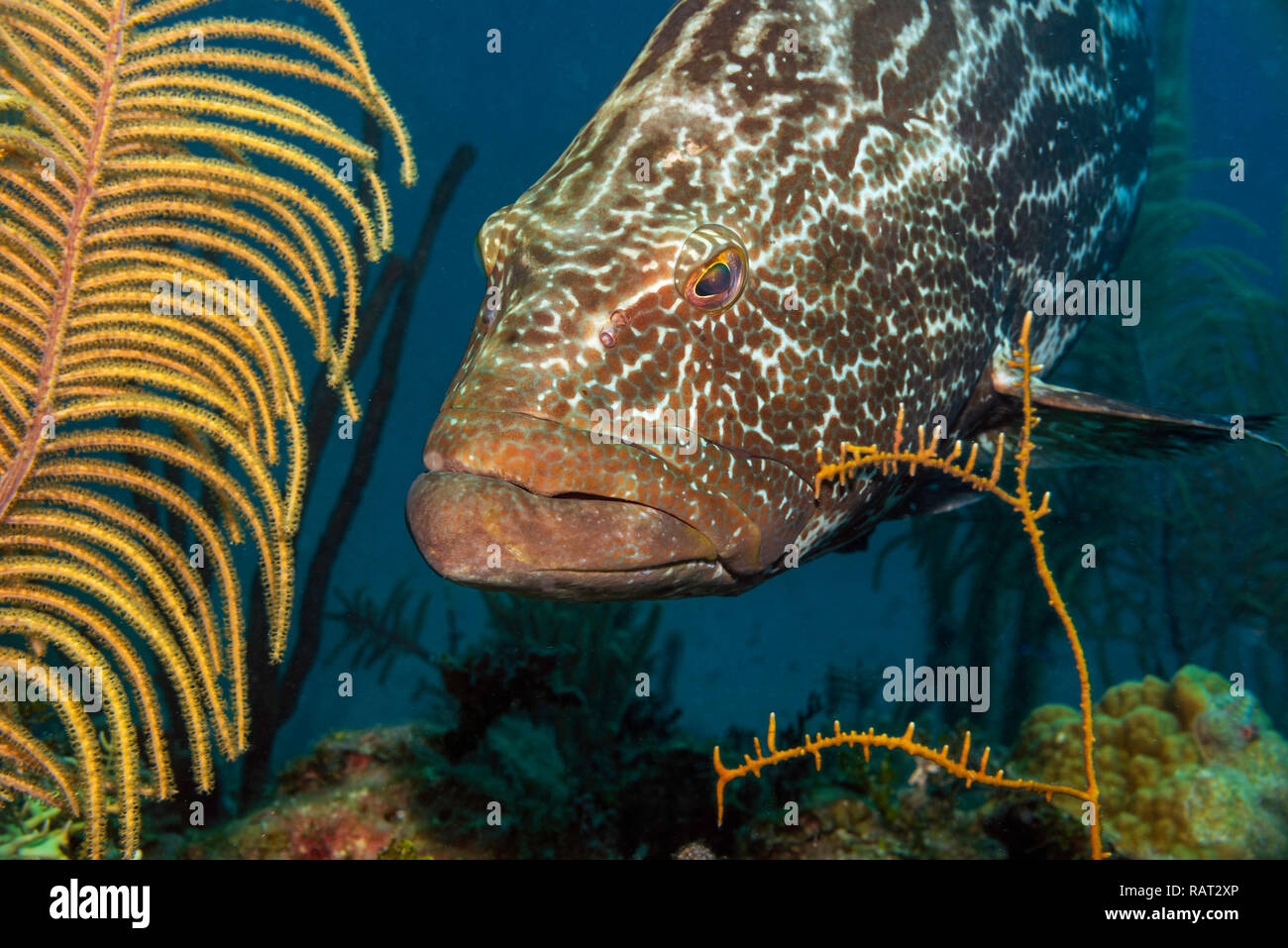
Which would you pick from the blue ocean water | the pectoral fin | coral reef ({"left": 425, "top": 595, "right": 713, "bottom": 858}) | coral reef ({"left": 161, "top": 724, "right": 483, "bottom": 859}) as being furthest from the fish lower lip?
the blue ocean water

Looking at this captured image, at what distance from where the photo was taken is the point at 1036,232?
4094mm

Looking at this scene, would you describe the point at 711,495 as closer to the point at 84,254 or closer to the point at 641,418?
the point at 641,418

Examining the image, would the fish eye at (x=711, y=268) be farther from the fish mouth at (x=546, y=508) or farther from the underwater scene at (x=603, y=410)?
the fish mouth at (x=546, y=508)

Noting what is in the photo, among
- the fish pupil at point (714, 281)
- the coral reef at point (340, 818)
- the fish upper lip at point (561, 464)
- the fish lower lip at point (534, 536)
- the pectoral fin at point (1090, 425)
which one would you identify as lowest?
the coral reef at point (340, 818)

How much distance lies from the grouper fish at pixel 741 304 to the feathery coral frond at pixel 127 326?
3.65 ft

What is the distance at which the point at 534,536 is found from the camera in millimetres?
2285

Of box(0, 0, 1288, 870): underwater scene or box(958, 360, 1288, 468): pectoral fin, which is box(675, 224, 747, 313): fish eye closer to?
box(0, 0, 1288, 870): underwater scene

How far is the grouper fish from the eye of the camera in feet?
7.83

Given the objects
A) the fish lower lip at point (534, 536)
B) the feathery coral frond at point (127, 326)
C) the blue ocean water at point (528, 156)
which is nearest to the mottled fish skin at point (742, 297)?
the fish lower lip at point (534, 536)

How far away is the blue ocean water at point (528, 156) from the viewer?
45.9 meters

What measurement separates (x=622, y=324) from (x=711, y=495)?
26.5 inches
